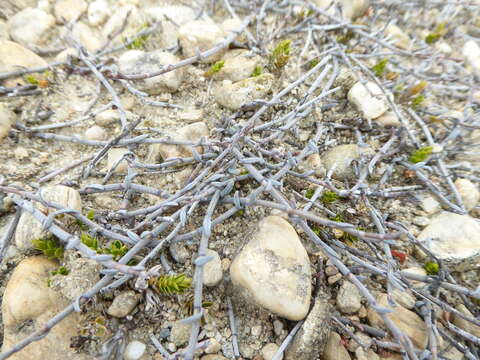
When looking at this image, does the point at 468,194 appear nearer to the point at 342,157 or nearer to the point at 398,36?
the point at 342,157

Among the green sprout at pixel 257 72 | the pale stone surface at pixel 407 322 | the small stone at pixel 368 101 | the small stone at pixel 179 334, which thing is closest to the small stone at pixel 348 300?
the pale stone surface at pixel 407 322

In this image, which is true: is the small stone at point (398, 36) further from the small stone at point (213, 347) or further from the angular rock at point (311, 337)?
the small stone at point (213, 347)

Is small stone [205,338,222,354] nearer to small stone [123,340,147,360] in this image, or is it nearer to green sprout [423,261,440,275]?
small stone [123,340,147,360]

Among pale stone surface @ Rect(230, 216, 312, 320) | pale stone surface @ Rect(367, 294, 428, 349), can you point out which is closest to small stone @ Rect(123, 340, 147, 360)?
pale stone surface @ Rect(230, 216, 312, 320)

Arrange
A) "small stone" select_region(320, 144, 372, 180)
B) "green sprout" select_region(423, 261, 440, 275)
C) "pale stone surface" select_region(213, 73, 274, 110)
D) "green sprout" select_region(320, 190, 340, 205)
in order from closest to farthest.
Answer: "green sprout" select_region(423, 261, 440, 275), "green sprout" select_region(320, 190, 340, 205), "small stone" select_region(320, 144, 372, 180), "pale stone surface" select_region(213, 73, 274, 110)

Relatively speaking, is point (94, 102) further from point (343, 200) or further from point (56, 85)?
point (343, 200)
